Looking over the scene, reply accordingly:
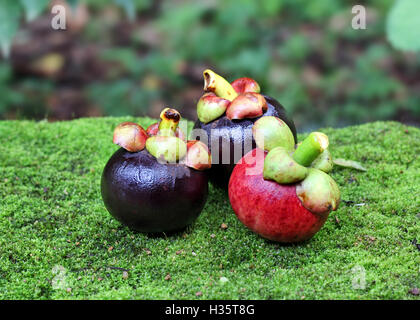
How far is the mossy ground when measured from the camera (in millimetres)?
2277

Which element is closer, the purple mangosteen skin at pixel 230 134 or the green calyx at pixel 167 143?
the green calyx at pixel 167 143

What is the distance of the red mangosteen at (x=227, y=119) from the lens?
2785 millimetres

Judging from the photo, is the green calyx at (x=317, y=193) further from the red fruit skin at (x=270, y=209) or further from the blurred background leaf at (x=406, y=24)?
the blurred background leaf at (x=406, y=24)

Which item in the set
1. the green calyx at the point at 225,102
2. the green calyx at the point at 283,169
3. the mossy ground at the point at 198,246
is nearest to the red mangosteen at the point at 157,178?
the mossy ground at the point at 198,246

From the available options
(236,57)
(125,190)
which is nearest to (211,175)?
(125,190)

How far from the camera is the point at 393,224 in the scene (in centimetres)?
273

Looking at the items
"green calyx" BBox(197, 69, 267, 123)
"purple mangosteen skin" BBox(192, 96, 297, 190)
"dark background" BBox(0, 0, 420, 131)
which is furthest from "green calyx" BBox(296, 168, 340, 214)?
"dark background" BBox(0, 0, 420, 131)

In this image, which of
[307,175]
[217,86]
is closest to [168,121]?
[217,86]

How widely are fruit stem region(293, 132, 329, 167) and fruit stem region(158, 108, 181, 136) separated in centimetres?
63

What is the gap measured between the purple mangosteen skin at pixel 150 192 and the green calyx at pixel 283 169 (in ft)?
1.31

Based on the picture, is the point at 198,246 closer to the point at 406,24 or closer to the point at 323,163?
the point at 323,163

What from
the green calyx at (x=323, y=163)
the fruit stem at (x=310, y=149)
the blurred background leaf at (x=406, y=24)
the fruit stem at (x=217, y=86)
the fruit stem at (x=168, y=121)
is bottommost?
the green calyx at (x=323, y=163)

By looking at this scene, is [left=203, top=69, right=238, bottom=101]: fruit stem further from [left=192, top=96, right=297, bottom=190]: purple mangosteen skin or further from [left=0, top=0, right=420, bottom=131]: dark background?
[left=0, top=0, right=420, bottom=131]: dark background

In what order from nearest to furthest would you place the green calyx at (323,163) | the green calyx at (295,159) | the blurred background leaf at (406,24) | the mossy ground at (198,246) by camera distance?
the blurred background leaf at (406,24) < the mossy ground at (198,246) < the green calyx at (295,159) < the green calyx at (323,163)
